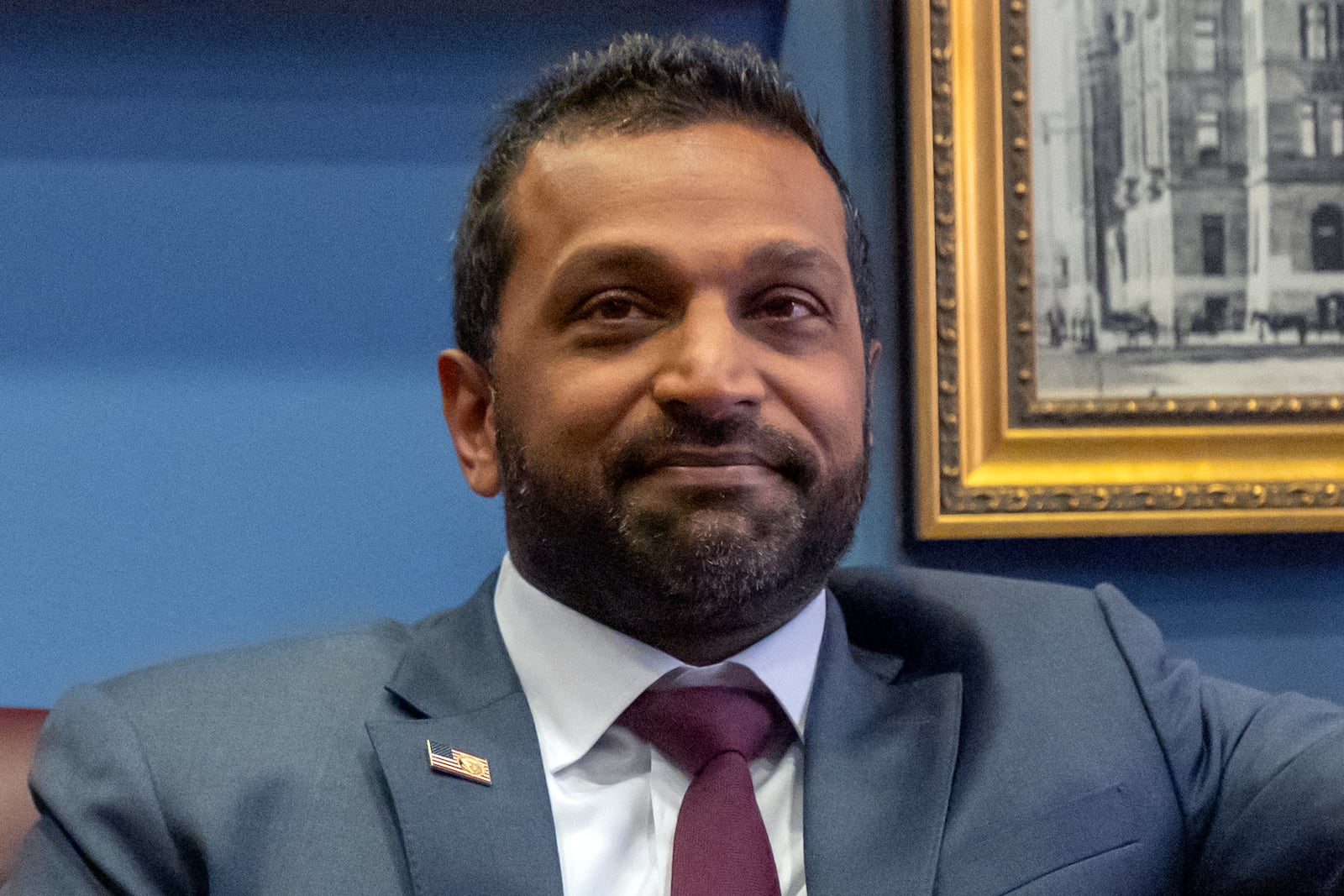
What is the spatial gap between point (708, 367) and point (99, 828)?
56 cm

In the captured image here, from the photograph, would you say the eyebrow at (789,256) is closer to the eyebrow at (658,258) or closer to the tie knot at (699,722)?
the eyebrow at (658,258)

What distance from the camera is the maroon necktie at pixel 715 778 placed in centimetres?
88

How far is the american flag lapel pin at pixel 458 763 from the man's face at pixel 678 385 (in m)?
0.16

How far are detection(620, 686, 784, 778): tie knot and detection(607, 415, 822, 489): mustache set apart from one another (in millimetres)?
191

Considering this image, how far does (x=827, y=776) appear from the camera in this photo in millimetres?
957

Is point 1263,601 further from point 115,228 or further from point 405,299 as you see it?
point 115,228

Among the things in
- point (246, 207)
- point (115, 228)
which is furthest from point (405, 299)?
point (115, 228)

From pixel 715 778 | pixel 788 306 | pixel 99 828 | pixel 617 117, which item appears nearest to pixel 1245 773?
pixel 715 778

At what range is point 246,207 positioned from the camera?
1343mm

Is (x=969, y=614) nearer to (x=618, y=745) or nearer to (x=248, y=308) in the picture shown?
(x=618, y=745)

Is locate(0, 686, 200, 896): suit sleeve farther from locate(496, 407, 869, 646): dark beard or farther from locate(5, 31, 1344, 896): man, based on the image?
locate(496, 407, 869, 646): dark beard

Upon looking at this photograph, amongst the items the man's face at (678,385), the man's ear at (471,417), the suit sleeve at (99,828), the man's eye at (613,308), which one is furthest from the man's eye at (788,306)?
the suit sleeve at (99,828)

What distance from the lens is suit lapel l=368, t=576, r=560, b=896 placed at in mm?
865

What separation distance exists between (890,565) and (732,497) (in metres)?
0.54
